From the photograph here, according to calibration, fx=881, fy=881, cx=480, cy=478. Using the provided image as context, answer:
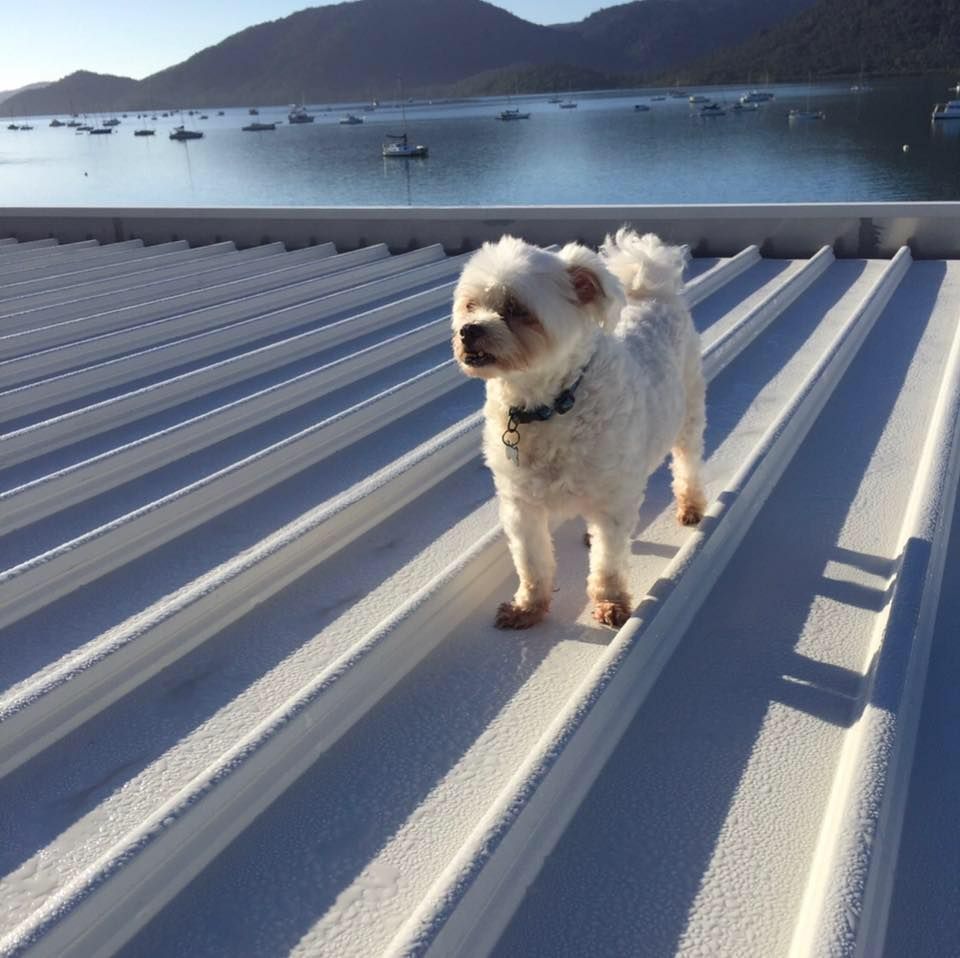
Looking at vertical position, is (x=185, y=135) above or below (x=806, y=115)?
above

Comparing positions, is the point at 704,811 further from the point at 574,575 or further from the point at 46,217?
the point at 46,217

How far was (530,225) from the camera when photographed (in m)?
8.02

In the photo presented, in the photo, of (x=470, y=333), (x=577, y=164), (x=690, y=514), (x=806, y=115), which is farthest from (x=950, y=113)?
(x=470, y=333)

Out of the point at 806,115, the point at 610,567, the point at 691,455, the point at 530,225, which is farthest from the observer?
the point at 806,115

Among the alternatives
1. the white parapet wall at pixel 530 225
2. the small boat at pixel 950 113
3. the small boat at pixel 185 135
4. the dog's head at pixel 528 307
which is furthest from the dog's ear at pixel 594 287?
the small boat at pixel 185 135

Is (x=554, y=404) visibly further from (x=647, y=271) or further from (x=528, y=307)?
(x=647, y=271)

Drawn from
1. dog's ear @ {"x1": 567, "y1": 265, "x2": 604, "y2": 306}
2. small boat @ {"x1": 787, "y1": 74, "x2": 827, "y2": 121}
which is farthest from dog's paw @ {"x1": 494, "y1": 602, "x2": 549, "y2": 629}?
small boat @ {"x1": 787, "y1": 74, "x2": 827, "y2": 121}

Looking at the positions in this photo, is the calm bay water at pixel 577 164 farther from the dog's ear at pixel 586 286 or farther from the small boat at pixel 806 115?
the dog's ear at pixel 586 286

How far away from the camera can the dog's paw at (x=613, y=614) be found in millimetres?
2664

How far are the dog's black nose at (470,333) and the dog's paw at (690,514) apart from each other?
127cm

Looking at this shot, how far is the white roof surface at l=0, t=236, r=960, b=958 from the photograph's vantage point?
170cm

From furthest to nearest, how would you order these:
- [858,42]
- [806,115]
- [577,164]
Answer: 1. [858,42]
2. [806,115]
3. [577,164]

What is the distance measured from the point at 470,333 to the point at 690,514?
129cm

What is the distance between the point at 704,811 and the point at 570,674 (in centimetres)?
61
